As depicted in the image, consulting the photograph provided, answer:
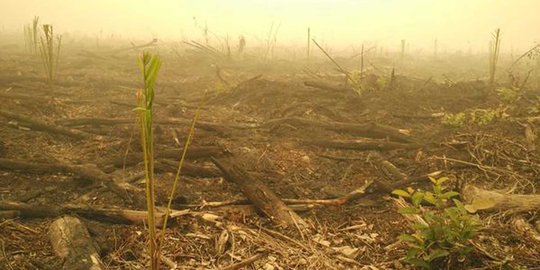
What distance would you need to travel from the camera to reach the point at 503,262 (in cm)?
222

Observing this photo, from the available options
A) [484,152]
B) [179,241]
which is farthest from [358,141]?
[179,241]

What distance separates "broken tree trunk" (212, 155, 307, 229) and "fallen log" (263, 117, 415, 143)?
1.94m

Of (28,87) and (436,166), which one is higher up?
(28,87)

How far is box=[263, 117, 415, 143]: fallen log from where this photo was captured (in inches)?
203

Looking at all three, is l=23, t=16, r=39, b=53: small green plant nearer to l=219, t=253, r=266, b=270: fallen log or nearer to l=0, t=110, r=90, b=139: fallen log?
l=0, t=110, r=90, b=139: fallen log

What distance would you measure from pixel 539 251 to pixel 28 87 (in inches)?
313

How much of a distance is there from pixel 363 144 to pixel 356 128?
2.02ft

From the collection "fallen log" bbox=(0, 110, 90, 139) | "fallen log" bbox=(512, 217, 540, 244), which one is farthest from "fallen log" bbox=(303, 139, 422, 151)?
"fallen log" bbox=(0, 110, 90, 139)

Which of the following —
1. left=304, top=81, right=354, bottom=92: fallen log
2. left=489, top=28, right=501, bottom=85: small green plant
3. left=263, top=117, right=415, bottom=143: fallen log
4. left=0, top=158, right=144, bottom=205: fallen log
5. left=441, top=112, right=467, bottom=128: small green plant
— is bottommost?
left=0, top=158, right=144, bottom=205: fallen log

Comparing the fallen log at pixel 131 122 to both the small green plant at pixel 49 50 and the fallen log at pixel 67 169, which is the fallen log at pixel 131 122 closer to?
the small green plant at pixel 49 50

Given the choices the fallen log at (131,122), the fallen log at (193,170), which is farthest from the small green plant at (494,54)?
the fallen log at (193,170)

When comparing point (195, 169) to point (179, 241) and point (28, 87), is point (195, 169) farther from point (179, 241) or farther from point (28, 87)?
point (28, 87)

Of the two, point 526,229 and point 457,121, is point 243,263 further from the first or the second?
point 457,121

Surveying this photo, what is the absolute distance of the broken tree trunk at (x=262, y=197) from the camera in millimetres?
2992
